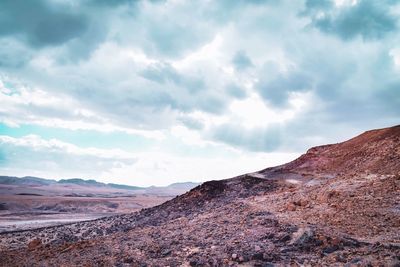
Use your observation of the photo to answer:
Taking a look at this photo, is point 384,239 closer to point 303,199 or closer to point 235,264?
point 235,264

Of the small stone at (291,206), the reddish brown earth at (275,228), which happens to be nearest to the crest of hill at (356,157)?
the reddish brown earth at (275,228)

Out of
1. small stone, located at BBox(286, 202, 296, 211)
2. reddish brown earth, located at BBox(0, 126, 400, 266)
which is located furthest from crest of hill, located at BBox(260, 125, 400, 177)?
small stone, located at BBox(286, 202, 296, 211)

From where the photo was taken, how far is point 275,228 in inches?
543

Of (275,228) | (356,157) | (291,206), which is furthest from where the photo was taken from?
(356,157)

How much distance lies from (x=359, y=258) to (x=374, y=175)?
35.3ft

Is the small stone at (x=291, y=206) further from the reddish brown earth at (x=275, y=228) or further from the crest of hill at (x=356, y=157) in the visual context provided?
the crest of hill at (x=356, y=157)

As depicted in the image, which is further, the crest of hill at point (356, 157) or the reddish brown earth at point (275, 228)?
the crest of hill at point (356, 157)

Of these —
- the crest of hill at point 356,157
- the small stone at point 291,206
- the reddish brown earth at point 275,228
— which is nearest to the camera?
the reddish brown earth at point 275,228

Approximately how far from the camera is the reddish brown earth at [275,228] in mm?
11094

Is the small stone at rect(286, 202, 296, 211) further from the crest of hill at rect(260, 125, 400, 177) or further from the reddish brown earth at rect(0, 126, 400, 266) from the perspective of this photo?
the crest of hill at rect(260, 125, 400, 177)

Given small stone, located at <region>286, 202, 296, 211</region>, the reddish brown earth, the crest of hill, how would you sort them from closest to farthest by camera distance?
1. the reddish brown earth
2. small stone, located at <region>286, 202, 296, 211</region>
3. the crest of hill

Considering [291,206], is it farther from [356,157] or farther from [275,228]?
[356,157]

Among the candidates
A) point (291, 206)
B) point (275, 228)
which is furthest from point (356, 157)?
point (275, 228)

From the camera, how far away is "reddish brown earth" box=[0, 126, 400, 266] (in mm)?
11094
